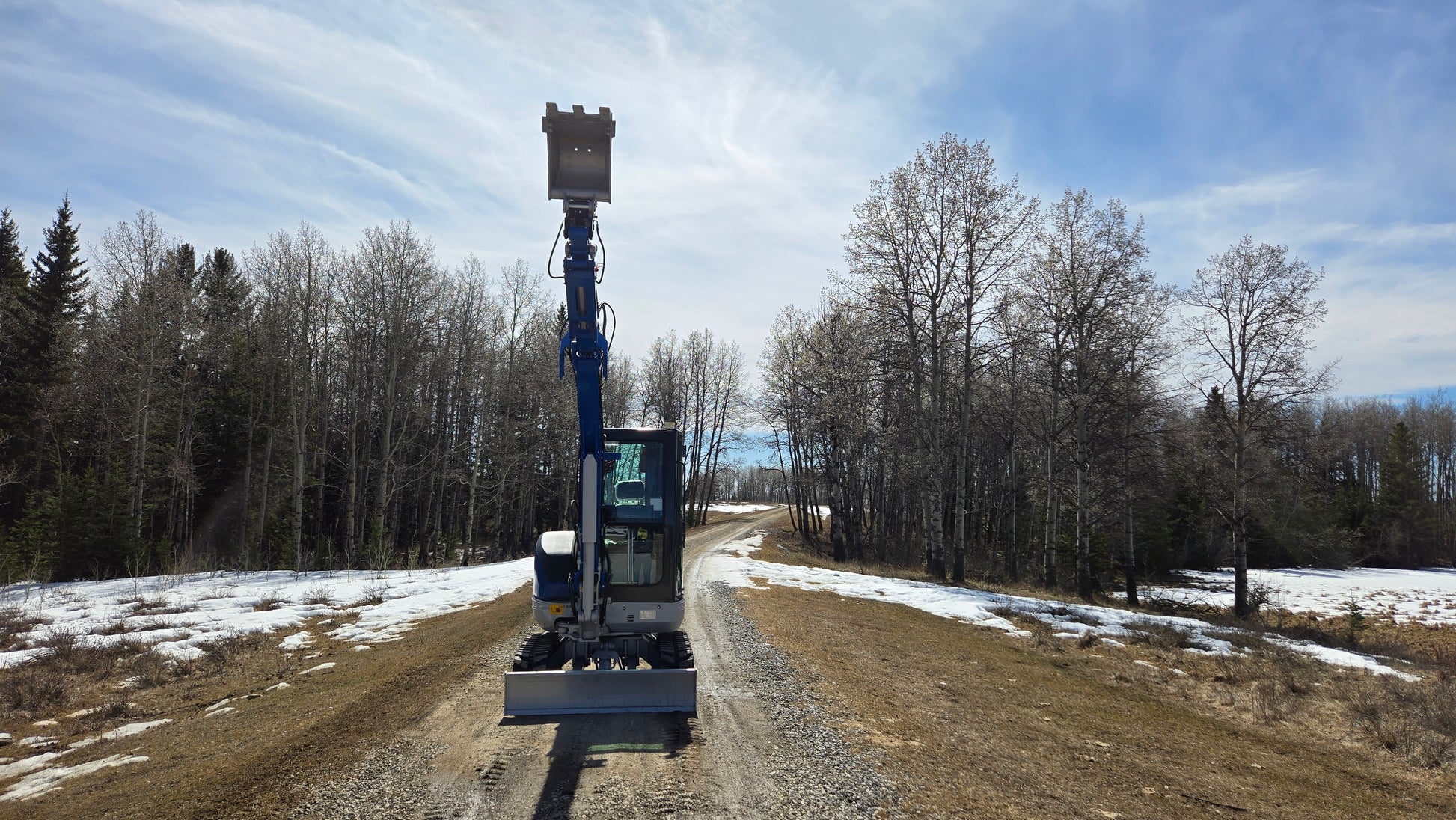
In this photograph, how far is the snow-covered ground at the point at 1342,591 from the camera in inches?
1042

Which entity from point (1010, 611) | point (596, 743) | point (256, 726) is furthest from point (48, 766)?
point (1010, 611)

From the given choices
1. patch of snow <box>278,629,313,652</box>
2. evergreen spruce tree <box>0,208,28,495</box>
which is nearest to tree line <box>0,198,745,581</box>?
evergreen spruce tree <box>0,208,28,495</box>

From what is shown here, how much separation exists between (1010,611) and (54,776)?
1591 centimetres

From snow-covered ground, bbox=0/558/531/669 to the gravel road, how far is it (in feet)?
20.7

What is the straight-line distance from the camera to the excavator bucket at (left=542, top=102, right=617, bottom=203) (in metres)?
7.00

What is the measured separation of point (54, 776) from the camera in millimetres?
5941

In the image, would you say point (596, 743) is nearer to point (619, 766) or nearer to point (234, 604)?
point (619, 766)

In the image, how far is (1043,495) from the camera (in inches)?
1092

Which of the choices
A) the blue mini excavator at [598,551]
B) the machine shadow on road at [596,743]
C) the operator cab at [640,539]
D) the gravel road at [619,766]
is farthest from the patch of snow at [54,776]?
the operator cab at [640,539]

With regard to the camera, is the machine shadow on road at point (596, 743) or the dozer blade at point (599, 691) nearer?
the machine shadow on road at point (596, 743)

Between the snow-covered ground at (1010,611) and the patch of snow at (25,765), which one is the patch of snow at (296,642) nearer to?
the patch of snow at (25,765)

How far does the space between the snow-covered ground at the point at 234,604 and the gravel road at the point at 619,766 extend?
248 inches

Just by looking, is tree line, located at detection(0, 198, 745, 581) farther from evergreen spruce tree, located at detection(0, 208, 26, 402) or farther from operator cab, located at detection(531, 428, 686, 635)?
operator cab, located at detection(531, 428, 686, 635)

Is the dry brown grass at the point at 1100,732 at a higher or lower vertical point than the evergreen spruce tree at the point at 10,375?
lower
